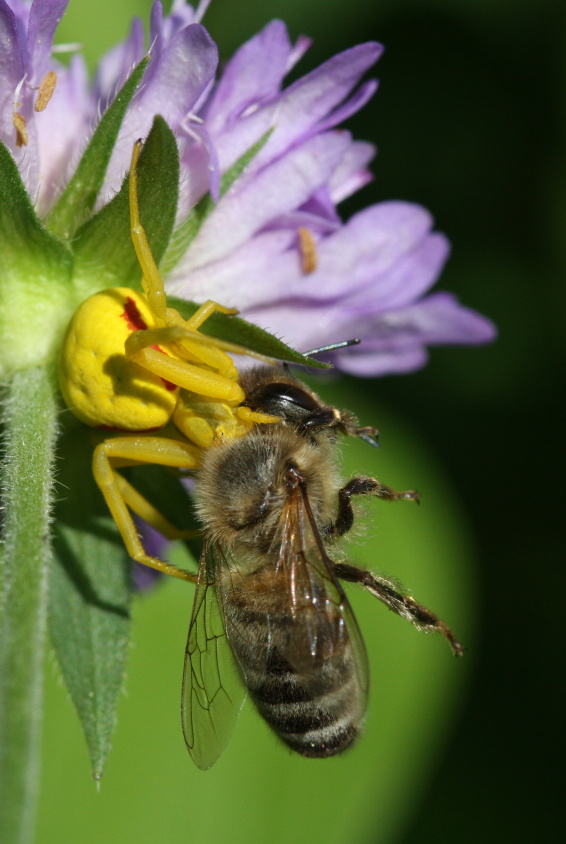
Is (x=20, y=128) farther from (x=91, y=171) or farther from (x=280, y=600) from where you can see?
(x=280, y=600)

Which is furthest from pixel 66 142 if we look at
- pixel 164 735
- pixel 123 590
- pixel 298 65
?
pixel 298 65

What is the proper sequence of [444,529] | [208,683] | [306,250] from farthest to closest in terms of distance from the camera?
[444,529], [306,250], [208,683]

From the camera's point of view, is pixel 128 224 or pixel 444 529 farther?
pixel 444 529

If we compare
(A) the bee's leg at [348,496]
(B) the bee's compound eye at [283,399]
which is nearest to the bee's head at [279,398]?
(B) the bee's compound eye at [283,399]

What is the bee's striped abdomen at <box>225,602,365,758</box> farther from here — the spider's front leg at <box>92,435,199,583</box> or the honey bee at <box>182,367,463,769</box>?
the spider's front leg at <box>92,435,199,583</box>

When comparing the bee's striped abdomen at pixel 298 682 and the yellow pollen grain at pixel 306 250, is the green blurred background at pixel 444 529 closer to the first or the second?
the yellow pollen grain at pixel 306 250

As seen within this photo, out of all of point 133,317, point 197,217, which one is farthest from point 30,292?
point 197,217
